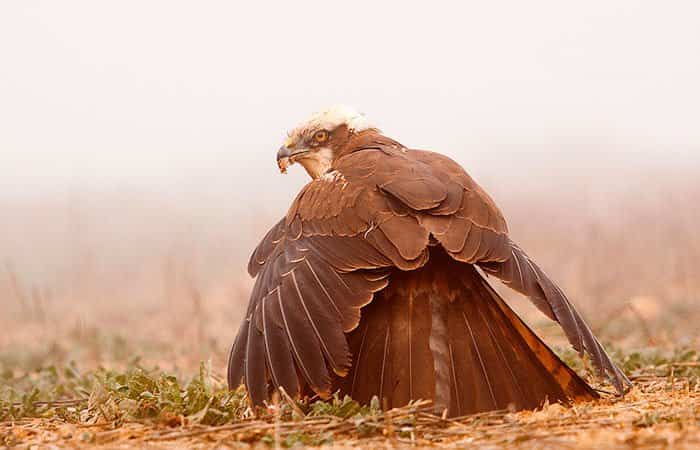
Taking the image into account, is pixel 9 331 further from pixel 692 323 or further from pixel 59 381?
pixel 692 323

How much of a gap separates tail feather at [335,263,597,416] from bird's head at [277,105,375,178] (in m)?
1.86

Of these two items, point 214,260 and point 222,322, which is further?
point 214,260

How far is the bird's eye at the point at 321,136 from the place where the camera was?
6.65 m

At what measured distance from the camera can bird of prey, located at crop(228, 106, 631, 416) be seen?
4.64 meters

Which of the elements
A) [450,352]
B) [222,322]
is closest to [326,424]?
[450,352]

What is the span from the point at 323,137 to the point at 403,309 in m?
2.08

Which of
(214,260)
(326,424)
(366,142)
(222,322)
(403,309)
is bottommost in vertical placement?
(222,322)

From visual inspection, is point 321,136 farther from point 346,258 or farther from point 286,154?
point 346,258

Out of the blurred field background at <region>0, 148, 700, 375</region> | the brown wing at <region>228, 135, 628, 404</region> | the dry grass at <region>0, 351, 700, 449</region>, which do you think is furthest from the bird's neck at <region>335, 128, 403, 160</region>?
the blurred field background at <region>0, 148, 700, 375</region>

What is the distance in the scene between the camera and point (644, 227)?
16.9 meters

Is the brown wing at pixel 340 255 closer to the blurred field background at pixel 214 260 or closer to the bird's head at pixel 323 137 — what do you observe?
the bird's head at pixel 323 137

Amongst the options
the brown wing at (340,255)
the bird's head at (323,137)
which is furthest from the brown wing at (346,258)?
the bird's head at (323,137)

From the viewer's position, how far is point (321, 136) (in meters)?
6.66

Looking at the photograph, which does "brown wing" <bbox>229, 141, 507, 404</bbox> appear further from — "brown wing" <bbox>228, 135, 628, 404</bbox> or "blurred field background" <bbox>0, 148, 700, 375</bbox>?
"blurred field background" <bbox>0, 148, 700, 375</bbox>
